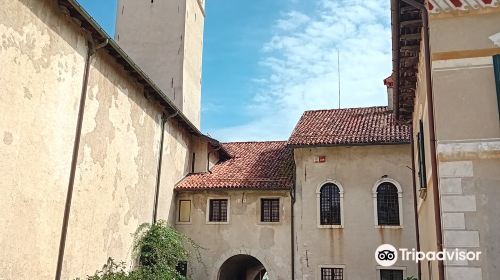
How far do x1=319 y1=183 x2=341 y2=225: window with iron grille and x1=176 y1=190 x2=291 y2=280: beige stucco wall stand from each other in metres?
1.42

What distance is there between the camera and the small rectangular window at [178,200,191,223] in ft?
68.7

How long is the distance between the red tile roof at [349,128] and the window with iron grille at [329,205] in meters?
1.90

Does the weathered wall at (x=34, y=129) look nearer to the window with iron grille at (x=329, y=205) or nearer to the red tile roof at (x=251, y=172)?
the red tile roof at (x=251, y=172)

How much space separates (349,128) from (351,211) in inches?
149

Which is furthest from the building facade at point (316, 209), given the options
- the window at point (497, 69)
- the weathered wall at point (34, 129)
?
the window at point (497, 69)

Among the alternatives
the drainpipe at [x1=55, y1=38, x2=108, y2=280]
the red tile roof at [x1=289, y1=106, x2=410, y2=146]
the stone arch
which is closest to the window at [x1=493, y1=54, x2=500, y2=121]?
the drainpipe at [x1=55, y1=38, x2=108, y2=280]

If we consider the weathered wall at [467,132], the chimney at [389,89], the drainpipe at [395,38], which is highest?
the chimney at [389,89]

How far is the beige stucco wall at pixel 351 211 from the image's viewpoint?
1864 cm

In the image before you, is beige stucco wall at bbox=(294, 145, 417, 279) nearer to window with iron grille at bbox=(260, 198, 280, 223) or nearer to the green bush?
window with iron grille at bbox=(260, 198, 280, 223)

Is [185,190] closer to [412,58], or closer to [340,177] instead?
[340,177]

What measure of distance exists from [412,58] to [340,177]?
9.70m

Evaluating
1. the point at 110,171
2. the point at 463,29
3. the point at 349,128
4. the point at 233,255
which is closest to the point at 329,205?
the point at 349,128

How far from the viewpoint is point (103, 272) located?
14844mm

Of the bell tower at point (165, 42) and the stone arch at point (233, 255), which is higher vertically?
the bell tower at point (165, 42)
